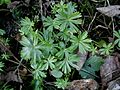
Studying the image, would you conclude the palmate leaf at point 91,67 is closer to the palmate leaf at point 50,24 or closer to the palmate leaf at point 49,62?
the palmate leaf at point 49,62

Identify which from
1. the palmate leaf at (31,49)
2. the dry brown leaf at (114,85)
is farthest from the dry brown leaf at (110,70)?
the palmate leaf at (31,49)

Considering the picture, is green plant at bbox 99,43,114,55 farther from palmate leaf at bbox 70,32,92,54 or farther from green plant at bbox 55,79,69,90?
green plant at bbox 55,79,69,90

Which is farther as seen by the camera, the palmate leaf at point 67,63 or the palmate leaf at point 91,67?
the palmate leaf at point 91,67

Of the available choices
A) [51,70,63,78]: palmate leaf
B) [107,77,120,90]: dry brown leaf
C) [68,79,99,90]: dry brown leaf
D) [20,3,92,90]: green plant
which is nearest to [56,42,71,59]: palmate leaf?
[20,3,92,90]: green plant

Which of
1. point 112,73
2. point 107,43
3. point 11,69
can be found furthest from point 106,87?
point 11,69

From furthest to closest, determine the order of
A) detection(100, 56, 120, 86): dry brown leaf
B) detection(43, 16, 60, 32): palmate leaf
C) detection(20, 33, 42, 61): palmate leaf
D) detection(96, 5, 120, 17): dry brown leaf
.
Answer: detection(96, 5, 120, 17): dry brown leaf, detection(100, 56, 120, 86): dry brown leaf, detection(43, 16, 60, 32): palmate leaf, detection(20, 33, 42, 61): palmate leaf

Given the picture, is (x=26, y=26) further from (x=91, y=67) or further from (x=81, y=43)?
(x=91, y=67)
